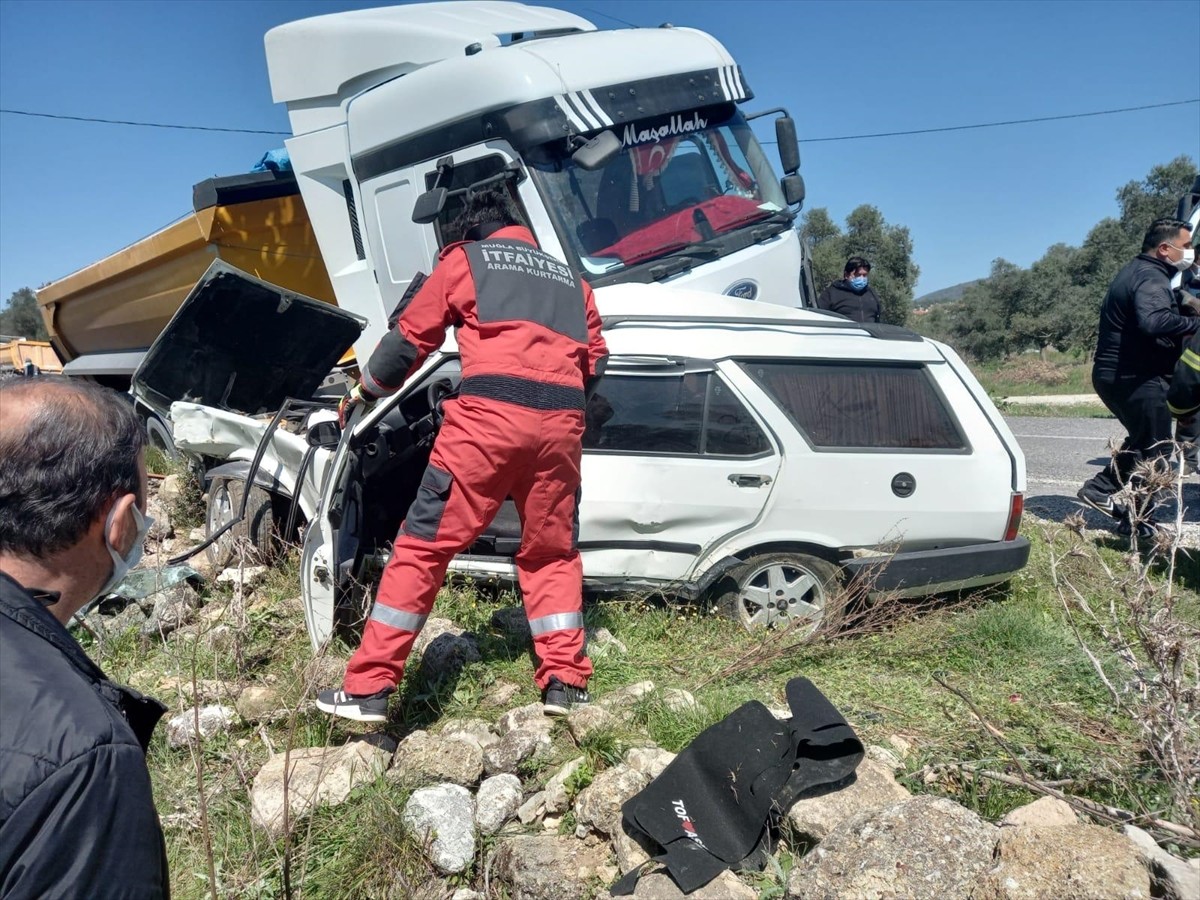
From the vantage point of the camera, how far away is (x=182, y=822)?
2.88m

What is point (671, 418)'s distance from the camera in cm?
421

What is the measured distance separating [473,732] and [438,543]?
0.69 metres

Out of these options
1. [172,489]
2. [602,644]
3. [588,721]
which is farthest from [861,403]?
[172,489]

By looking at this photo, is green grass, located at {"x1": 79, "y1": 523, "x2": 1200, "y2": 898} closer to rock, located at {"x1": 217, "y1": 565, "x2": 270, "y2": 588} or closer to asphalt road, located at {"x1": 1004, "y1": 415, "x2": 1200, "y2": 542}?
rock, located at {"x1": 217, "y1": 565, "x2": 270, "y2": 588}

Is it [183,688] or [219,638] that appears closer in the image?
[183,688]

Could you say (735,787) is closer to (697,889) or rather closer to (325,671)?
(697,889)

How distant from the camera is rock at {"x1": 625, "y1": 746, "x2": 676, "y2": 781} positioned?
9.54 ft

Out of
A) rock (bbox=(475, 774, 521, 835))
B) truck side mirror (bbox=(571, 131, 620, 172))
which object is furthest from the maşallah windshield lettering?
rock (bbox=(475, 774, 521, 835))

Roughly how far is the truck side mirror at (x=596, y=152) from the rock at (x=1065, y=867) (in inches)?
164

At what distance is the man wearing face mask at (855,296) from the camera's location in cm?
871

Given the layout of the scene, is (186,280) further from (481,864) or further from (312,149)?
(481,864)

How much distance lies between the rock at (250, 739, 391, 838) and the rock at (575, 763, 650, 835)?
2.33 ft

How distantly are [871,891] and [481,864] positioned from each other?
1.16 m

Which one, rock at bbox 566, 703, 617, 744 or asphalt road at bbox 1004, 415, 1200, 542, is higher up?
rock at bbox 566, 703, 617, 744
